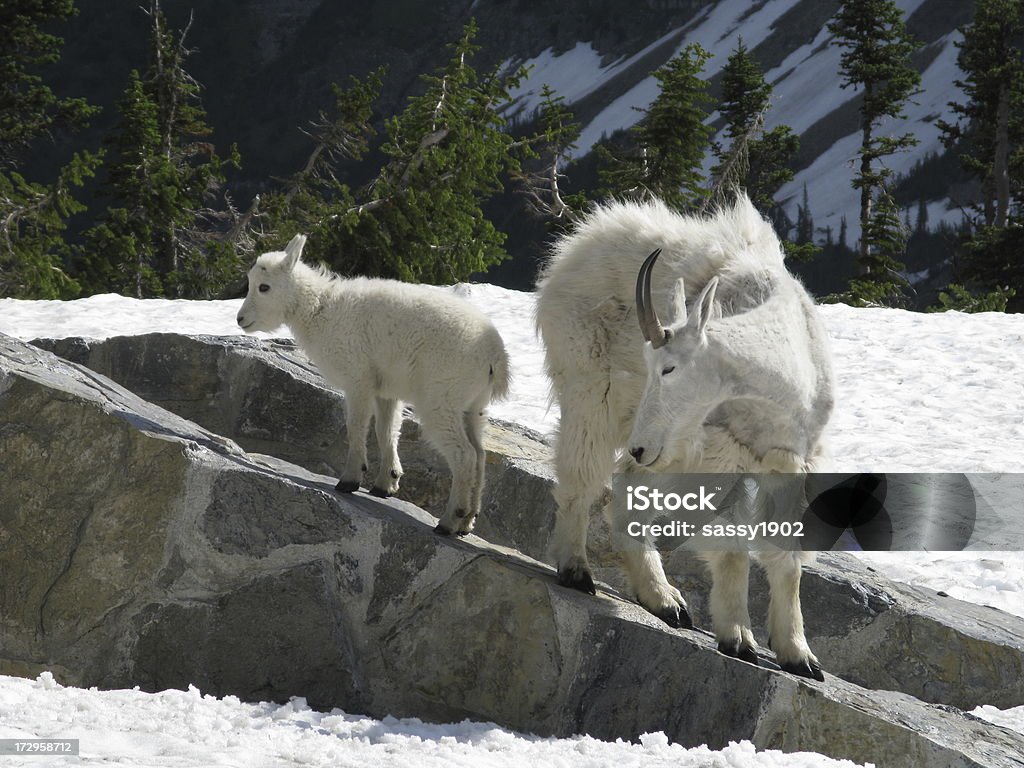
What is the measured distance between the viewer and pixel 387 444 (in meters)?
7.14

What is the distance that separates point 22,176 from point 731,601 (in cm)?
2176

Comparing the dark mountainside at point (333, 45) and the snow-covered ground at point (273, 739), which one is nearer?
the snow-covered ground at point (273, 739)

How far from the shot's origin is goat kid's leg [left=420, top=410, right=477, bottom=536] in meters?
6.45

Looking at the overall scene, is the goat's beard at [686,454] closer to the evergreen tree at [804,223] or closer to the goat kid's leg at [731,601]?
the goat kid's leg at [731,601]

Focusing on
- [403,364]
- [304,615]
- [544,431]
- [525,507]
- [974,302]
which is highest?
[974,302]

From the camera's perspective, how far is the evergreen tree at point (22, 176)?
2145cm

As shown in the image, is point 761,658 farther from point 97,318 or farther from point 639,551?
point 97,318

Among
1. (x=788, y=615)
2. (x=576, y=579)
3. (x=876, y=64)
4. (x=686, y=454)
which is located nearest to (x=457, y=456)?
(x=576, y=579)

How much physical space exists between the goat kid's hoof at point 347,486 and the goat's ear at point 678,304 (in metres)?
2.08

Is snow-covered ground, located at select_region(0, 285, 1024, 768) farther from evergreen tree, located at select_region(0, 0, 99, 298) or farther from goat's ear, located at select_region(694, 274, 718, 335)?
evergreen tree, located at select_region(0, 0, 99, 298)

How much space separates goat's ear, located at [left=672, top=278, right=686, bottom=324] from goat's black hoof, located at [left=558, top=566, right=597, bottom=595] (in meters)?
1.46

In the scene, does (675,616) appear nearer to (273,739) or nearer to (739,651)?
(739,651)

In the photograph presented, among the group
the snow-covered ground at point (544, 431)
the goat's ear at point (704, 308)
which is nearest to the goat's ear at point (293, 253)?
the snow-covered ground at point (544, 431)

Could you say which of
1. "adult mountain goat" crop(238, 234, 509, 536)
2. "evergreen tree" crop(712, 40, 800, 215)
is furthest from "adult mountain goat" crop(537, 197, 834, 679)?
"evergreen tree" crop(712, 40, 800, 215)
